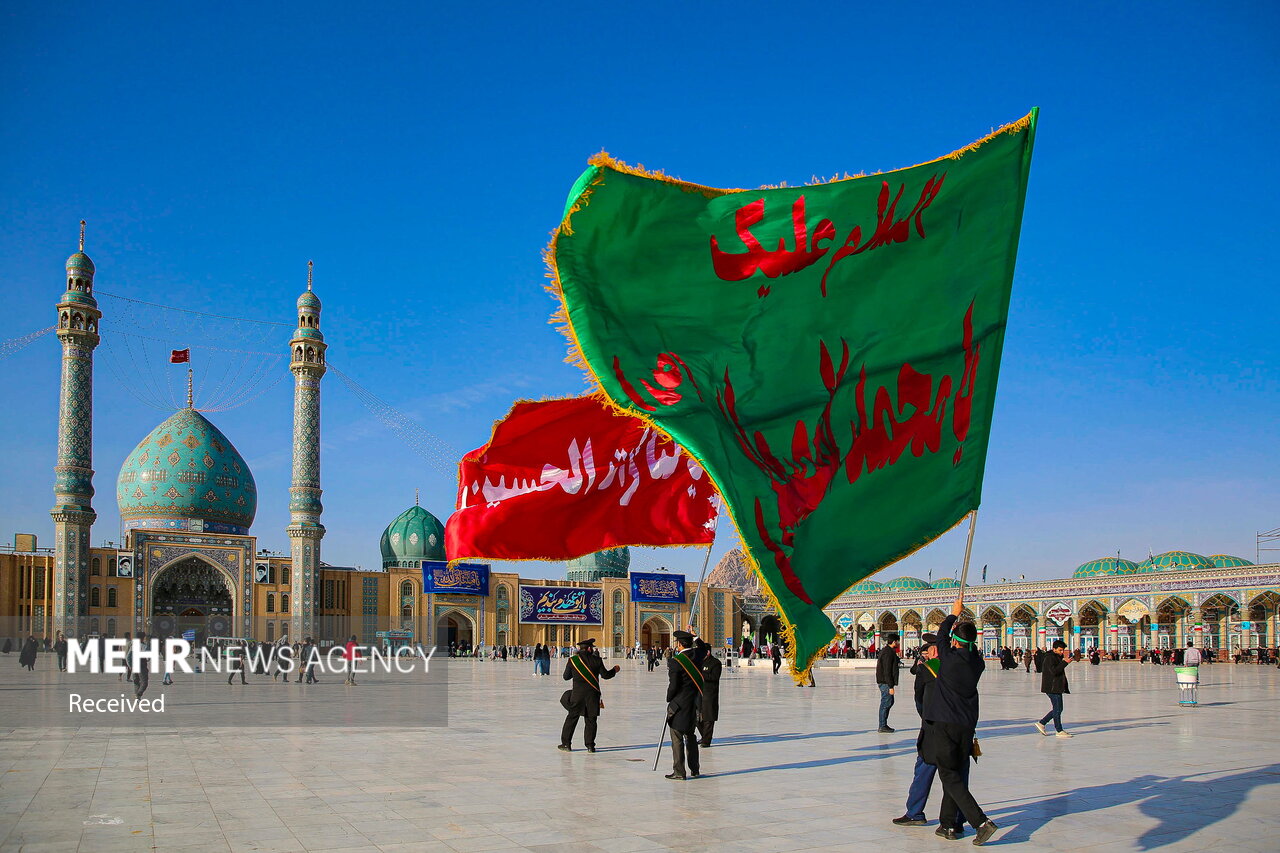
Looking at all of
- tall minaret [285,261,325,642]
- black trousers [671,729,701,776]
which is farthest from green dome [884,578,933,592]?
black trousers [671,729,701,776]

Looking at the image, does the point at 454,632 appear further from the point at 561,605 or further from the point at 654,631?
the point at 654,631

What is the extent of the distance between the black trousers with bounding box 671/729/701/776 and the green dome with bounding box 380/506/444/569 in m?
55.1

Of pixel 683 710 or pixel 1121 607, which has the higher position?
pixel 683 710

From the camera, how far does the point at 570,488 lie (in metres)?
8.52

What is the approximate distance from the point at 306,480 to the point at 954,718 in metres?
47.0

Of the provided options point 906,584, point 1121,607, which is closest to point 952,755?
point 1121,607

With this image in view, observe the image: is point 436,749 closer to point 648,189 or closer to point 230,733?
point 230,733

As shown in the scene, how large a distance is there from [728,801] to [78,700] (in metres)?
14.4

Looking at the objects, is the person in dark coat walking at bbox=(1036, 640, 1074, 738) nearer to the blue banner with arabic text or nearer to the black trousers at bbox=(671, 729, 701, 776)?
the black trousers at bbox=(671, 729, 701, 776)

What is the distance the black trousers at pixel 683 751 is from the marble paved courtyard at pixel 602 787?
5.5 inches

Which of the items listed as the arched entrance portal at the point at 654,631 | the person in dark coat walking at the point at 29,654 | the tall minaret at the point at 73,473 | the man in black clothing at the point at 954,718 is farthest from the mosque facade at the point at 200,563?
the man in black clothing at the point at 954,718

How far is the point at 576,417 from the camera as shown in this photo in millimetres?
8578

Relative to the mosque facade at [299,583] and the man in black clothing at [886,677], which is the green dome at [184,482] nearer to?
the mosque facade at [299,583]

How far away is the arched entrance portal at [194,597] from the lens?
2041 inches
